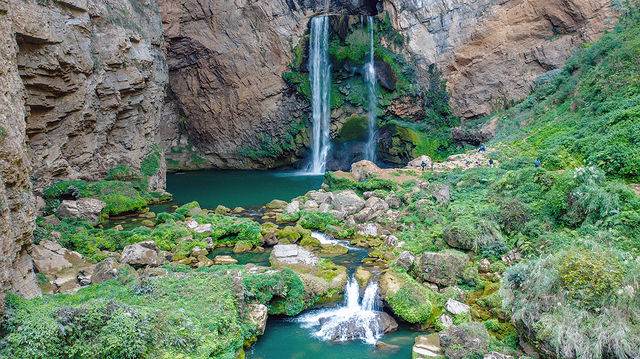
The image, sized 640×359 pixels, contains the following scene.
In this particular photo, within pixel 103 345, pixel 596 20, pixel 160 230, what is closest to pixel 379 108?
pixel 596 20

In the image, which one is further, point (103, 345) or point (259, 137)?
point (259, 137)

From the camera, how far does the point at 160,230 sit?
49.7ft

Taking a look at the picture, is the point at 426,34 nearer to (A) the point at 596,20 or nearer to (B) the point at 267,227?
(A) the point at 596,20

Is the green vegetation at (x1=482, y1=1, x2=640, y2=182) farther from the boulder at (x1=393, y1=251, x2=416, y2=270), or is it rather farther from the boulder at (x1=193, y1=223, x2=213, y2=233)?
the boulder at (x1=193, y1=223, x2=213, y2=233)

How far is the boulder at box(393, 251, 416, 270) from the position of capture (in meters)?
11.6

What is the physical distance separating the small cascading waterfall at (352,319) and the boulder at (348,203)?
21.3ft

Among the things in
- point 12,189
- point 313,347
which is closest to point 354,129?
point 313,347

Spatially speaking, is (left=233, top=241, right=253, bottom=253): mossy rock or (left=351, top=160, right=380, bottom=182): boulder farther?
(left=351, top=160, right=380, bottom=182): boulder

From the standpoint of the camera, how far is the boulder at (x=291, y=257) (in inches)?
478

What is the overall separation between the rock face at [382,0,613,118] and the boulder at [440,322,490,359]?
23404mm

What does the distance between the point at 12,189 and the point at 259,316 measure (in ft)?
19.0

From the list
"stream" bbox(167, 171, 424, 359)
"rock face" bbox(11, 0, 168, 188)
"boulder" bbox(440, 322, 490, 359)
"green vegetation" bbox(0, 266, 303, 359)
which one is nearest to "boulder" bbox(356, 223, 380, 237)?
"stream" bbox(167, 171, 424, 359)

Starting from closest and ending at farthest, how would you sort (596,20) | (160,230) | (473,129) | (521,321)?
(521,321) → (160,230) → (596,20) → (473,129)

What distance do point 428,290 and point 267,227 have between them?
7.94 metres
